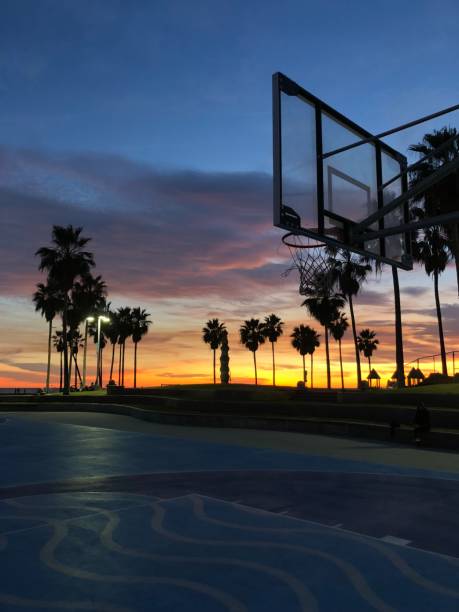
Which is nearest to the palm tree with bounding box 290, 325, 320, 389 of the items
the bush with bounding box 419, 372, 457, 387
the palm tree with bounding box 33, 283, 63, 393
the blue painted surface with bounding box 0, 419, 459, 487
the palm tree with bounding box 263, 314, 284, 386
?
the palm tree with bounding box 263, 314, 284, 386

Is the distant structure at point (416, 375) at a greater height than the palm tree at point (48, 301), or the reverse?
the palm tree at point (48, 301)

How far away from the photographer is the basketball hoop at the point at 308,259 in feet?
39.2

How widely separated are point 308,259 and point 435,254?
95.9 ft

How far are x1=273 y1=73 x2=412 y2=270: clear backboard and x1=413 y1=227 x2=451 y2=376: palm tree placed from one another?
1029 inches

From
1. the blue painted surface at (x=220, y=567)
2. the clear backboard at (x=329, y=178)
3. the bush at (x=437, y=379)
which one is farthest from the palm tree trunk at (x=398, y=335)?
the blue painted surface at (x=220, y=567)

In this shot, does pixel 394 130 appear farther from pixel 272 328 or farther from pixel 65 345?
pixel 272 328

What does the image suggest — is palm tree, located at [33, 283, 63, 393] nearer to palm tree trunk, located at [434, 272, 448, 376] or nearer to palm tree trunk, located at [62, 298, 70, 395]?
palm tree trunk, located at [62, 298, 70, 395]

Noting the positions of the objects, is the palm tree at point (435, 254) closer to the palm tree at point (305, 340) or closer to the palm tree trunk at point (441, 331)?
the palm tree trunk at point (441, 331)

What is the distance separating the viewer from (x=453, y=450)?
52.8ft

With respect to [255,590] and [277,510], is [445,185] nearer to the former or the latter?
[277,510]

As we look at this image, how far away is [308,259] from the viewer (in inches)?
488

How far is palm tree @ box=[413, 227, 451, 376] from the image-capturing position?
37875mm

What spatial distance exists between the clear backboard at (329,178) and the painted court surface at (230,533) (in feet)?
16.6

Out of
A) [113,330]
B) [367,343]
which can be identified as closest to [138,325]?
[113,330]
